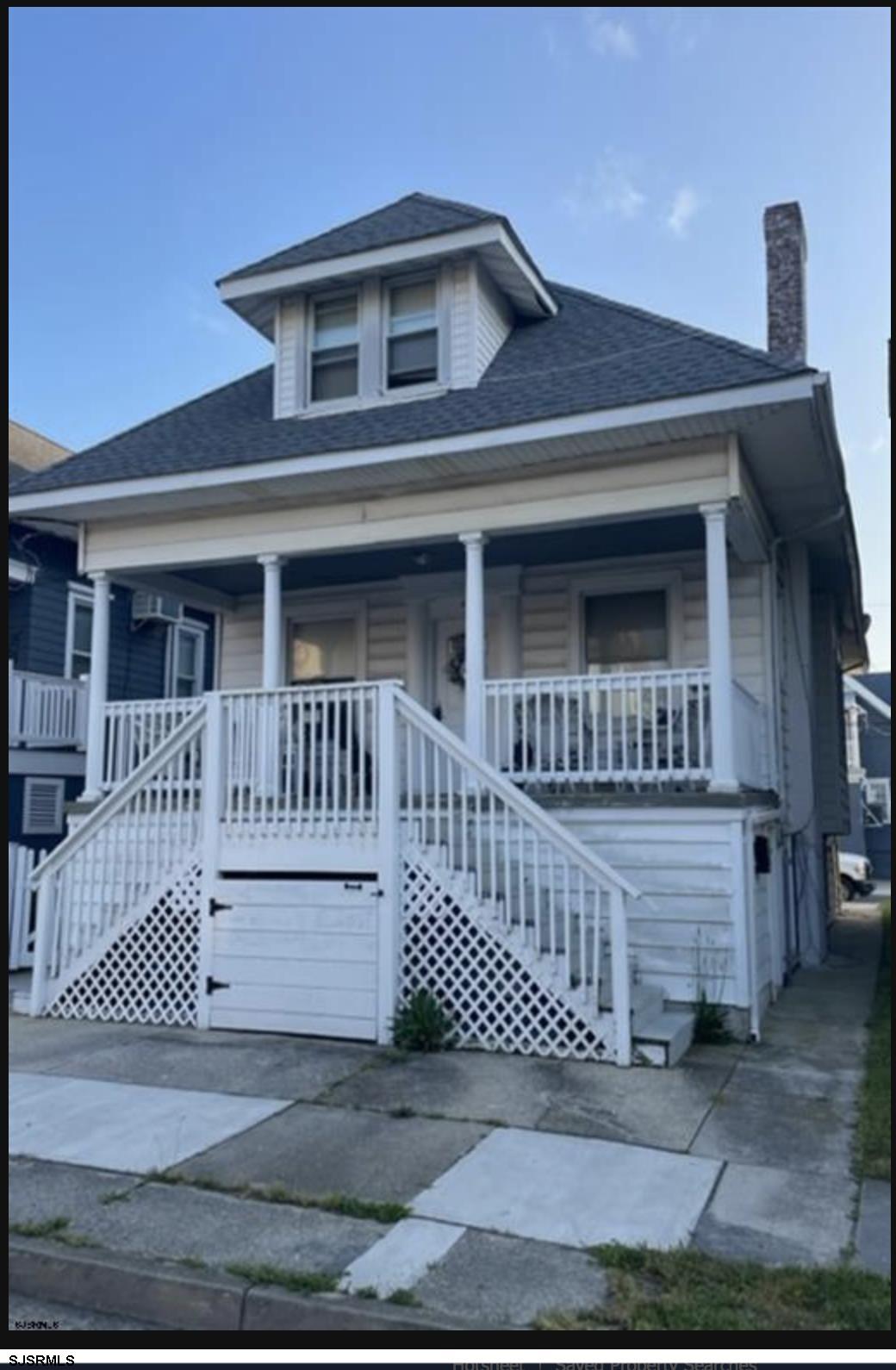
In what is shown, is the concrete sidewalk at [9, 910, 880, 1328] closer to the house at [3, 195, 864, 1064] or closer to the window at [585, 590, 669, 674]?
the house at [3, 195, 864, 1064]

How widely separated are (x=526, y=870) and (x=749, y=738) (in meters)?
2.59

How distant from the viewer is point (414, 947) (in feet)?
23.6

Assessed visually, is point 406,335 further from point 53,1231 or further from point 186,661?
point 186,661

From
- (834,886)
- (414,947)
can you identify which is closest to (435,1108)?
(414,947)

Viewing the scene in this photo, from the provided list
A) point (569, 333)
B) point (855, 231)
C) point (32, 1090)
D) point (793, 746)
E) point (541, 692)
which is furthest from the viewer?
point (793, 746)

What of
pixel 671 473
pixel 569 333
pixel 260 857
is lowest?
pixel 260 857

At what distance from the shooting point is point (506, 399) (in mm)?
8969

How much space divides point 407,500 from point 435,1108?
5.46 m

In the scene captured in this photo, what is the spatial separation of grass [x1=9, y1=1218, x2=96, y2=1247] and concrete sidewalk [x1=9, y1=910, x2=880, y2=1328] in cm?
2

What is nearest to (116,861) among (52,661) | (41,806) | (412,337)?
(412,337)

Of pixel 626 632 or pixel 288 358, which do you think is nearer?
pixel 626 632

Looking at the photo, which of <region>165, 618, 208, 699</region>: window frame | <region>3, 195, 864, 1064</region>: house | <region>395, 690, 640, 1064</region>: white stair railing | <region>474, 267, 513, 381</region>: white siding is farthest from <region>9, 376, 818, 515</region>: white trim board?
<region>165, 618, 208, 699</region>: window frame

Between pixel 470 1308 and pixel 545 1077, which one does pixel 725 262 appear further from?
pixel 470 1308

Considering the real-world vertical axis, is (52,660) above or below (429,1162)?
above
